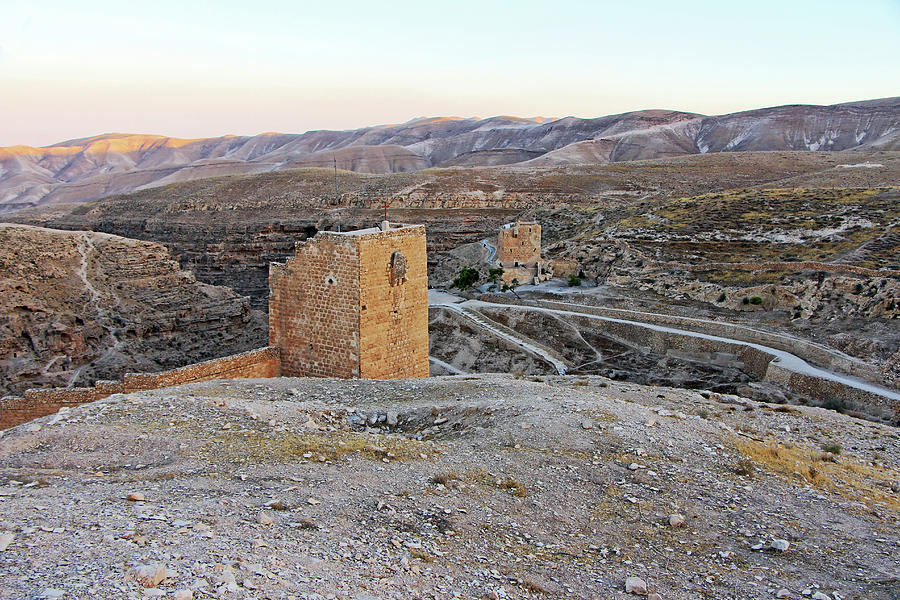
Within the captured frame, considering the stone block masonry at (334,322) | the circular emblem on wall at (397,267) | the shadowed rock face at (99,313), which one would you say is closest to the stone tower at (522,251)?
the shadowed rock face at (99,313)

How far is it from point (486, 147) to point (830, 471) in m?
154

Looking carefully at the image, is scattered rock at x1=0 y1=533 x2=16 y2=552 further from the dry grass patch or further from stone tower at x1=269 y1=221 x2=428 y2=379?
stone tower at x1=269 y1=221 x2=428 y2=379

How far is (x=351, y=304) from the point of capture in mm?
12656

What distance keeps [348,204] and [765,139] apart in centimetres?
7676

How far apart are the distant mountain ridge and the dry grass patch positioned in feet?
269

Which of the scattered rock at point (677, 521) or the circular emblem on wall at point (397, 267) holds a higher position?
the circular emblem on wall at point (397, 267)

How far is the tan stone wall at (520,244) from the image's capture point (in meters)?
39.7

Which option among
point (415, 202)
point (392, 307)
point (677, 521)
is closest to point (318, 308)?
point (392, 307)

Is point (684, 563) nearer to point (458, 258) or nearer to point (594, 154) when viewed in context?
point (458, 258)

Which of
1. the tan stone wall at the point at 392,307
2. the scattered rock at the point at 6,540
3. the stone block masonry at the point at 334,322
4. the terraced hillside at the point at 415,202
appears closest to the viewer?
the scattered rock at the point at 6,540

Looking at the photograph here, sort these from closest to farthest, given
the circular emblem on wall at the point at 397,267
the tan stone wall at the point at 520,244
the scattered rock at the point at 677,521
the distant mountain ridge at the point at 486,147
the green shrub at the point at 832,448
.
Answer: the scattered rock at the point at 677,521, the green shrub at the point at 832,448, the circular emblem on wall at the point at 397,267, the tan stone wall at the point at 520,244, the distant mountain ridge at the point at 486,147

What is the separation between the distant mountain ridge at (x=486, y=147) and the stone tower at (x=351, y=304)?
248ft

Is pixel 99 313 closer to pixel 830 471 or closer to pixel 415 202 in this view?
pixel 830 471

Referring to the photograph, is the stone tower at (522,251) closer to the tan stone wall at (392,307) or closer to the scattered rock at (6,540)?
the tan stone wall at (392,307)
